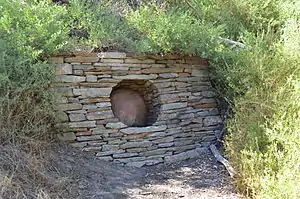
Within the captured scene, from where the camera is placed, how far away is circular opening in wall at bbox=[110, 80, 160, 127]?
4.65 metres

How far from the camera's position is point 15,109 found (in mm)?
3486

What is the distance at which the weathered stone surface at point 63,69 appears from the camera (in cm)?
390

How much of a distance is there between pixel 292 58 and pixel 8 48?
133 inches

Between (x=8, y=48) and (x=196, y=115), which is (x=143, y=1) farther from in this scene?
(x=8, y=48)

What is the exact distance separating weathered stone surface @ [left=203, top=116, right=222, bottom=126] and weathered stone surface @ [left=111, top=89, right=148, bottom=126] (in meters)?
0.94

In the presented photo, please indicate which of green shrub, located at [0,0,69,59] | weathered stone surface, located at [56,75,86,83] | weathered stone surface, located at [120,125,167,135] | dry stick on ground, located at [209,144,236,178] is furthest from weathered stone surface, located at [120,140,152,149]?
green shrub, located at [0,0,69,59]

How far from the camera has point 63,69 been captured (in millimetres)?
3943

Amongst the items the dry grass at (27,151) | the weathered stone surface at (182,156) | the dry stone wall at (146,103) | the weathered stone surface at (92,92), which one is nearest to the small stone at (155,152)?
the dry stone wall at (146,103)

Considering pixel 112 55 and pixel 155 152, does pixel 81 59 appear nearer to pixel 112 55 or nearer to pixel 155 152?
pixel 112 55

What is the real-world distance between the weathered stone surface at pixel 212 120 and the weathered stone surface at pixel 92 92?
160cm

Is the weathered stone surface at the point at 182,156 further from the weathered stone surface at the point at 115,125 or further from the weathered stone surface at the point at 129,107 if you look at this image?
the weathered stone surface at the point at 115,125

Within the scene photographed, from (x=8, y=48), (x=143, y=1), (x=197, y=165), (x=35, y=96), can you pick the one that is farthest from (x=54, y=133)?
(x=143, y=1)

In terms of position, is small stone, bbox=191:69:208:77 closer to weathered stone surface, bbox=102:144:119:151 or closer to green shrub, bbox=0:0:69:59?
weathered stone surface, bbox=102:144:119:151

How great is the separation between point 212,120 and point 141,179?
1598 mm
